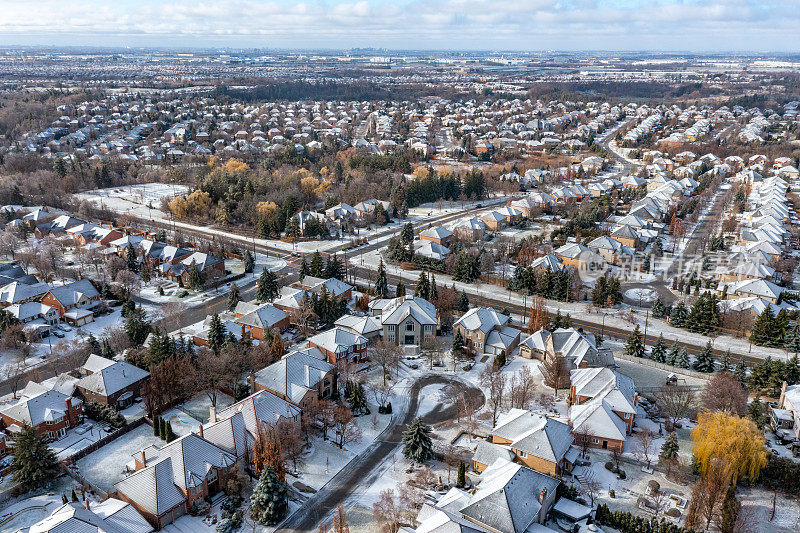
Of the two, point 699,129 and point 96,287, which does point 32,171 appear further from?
point 699,129

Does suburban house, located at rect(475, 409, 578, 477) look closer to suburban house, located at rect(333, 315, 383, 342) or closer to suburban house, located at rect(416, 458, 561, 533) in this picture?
suburban house, located at rect(416, 458, 561, 533)

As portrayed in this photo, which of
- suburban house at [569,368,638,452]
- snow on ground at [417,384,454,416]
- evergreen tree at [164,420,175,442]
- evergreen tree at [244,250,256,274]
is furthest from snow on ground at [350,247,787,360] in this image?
evergreen tree at [164,420,175,442]

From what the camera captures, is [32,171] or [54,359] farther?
[32,171]

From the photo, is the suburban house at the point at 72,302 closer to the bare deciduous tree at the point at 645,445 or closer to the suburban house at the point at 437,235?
the suburban house at the point at 437,235

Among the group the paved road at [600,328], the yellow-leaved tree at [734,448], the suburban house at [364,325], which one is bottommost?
the paved road at [600,328]

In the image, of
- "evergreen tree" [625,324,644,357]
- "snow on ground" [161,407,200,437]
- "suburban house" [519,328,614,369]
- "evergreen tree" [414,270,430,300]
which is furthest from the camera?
"evergreen tree" [414,270,430,300]

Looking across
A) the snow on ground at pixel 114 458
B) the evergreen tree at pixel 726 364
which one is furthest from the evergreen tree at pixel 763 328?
the snow on ground at pixel 114 458

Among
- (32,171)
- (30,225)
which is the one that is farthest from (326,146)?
(30,225)
